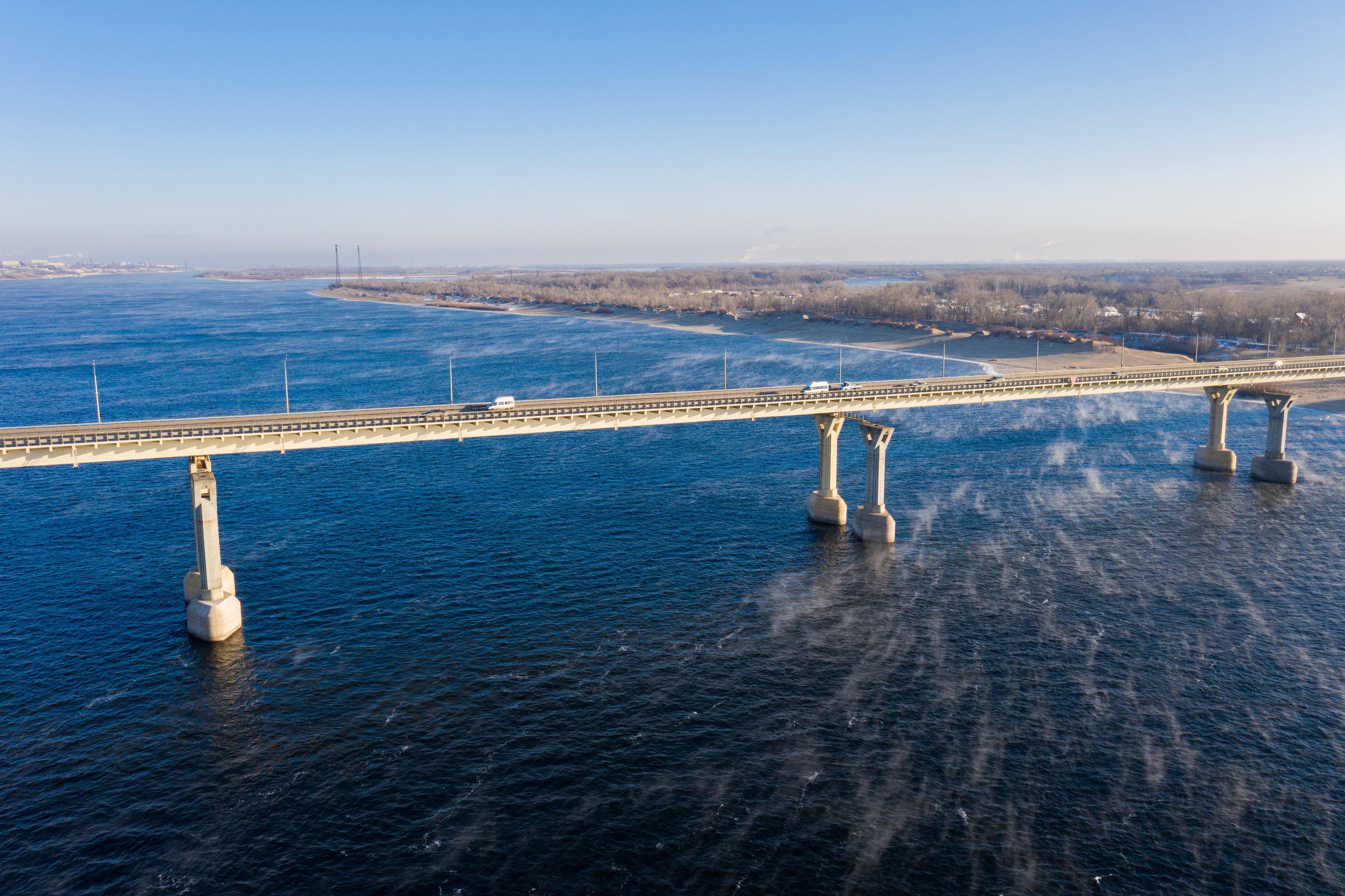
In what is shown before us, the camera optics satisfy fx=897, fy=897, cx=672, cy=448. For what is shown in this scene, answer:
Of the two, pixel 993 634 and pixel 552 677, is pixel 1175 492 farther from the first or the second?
pixel 552 677

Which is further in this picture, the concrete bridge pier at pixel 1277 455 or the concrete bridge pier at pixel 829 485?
the concrete bridge pier at pixel 1277 455

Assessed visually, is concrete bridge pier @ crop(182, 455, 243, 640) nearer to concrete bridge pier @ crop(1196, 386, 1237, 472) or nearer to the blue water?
the blue water

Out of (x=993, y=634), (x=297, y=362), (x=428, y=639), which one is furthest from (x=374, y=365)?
(x=993, y=634)

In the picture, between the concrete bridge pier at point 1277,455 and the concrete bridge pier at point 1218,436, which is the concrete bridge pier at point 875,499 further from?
the concrete bridge pier at point 1277,455

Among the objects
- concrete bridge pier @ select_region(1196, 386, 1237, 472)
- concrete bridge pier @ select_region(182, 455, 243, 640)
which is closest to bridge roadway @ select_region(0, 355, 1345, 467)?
concrete bridge pier @ select_region(1196, 386, 1237, 472)

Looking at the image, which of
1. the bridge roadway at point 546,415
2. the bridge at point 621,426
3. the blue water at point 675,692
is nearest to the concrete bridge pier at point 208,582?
the bridge at point 621,426

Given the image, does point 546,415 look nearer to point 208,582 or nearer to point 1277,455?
point 208,582
